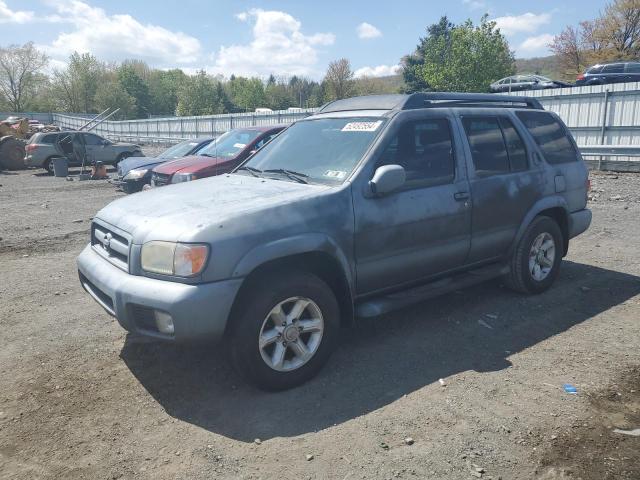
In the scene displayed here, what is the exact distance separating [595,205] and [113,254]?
9.55 m

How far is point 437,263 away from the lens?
172 inches

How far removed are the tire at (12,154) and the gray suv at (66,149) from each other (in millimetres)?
2682

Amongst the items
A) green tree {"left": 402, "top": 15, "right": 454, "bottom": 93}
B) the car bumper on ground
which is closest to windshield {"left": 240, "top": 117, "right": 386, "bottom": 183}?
the car bumper on ground

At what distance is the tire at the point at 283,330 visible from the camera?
3297 mm

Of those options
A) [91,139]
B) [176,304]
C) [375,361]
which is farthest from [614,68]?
[176,304]

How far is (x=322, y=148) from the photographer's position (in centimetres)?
435

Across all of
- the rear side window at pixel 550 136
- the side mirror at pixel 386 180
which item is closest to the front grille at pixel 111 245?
the side mirror at pixel 386 180

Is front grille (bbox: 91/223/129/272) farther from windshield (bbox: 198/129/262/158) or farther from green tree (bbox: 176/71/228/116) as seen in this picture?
green tree (bbox: 176/71/228/116)

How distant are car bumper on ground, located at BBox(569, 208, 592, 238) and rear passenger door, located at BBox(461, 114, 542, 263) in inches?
29.7

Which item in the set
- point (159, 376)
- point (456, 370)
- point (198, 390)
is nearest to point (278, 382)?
point (198, 390)

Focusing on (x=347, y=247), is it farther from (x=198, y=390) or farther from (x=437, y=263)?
(x=198, y=390)

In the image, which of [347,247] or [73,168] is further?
[73,168]

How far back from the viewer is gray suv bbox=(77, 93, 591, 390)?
3234mm

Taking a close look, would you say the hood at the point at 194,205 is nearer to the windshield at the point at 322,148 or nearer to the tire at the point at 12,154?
the windshield at the point at 322,148
